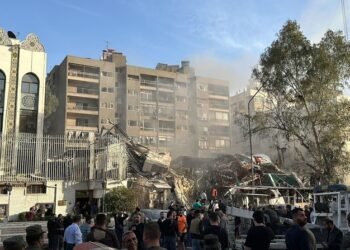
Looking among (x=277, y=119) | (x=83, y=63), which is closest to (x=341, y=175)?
(x=277, y=119)

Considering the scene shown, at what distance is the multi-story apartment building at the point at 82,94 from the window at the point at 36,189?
91.2ft

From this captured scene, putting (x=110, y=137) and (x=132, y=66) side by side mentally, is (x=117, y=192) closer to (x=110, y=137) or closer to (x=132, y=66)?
(x=110, y=137)

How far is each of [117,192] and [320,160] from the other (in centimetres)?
1320

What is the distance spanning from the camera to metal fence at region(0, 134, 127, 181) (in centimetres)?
2653

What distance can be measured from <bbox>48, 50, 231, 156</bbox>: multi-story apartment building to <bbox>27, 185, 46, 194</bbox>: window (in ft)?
82.8

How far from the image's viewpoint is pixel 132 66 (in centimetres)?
6175

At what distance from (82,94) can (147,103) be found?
33.9 feet

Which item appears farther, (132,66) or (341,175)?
(132,66)

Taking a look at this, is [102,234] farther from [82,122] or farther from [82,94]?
[82,94]

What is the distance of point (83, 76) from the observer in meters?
57.1

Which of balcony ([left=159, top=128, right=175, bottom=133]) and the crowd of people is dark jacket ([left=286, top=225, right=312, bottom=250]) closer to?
the crowd of people

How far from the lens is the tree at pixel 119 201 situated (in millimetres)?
25453

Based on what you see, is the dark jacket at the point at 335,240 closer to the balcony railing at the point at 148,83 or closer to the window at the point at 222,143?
the balcony railing at the point at 148,83

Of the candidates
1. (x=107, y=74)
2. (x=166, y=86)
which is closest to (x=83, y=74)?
(x=107, y=74)
